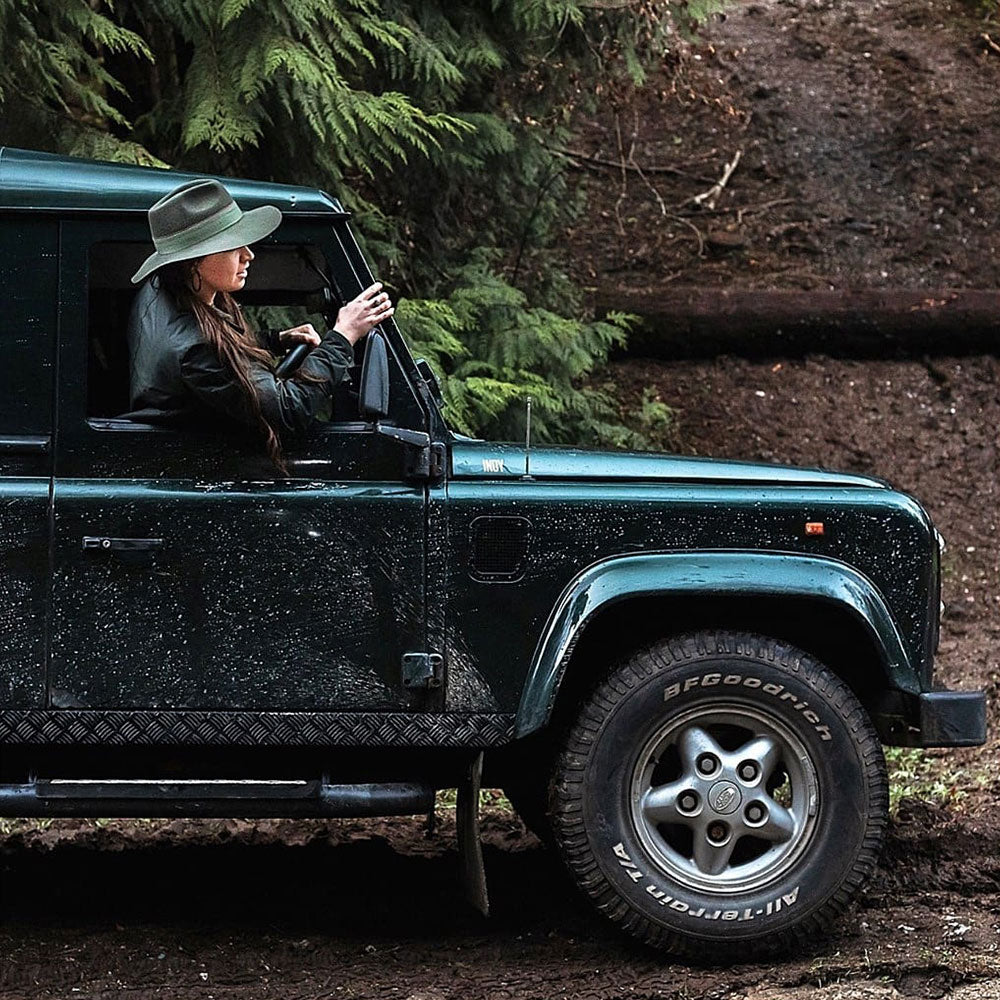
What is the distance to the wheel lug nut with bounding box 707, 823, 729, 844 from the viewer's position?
14.8 ft

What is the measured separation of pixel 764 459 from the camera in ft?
32.2

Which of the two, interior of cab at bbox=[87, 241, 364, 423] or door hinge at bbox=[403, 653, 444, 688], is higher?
interior of cab at bbox=[87, 241, 364, 423]

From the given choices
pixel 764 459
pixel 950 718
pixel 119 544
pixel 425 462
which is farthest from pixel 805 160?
pixel 119 544

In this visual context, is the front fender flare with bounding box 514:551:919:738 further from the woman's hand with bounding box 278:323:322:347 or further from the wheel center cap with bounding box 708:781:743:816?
the woman's hand with bounding box 278:323:322:347

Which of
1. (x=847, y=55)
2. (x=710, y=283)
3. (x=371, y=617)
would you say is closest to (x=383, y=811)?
(x=371, y=617)

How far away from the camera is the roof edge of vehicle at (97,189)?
14.1 feet

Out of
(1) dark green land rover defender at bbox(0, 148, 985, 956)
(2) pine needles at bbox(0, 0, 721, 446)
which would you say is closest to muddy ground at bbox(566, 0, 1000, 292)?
(2) pine needles at bbox(0, 0, 721, 446)

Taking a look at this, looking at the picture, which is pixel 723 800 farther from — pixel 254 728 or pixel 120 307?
pixel 120 307

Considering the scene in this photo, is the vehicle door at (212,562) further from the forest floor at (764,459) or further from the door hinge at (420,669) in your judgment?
the forest floor at (764,459)

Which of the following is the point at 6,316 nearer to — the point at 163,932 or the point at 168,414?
the point at 168,414

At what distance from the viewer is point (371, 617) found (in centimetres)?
435

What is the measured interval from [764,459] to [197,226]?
6.18 meters

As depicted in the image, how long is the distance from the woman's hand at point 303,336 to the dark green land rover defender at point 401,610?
156mm

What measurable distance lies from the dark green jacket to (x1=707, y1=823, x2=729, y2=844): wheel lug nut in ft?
5.52
